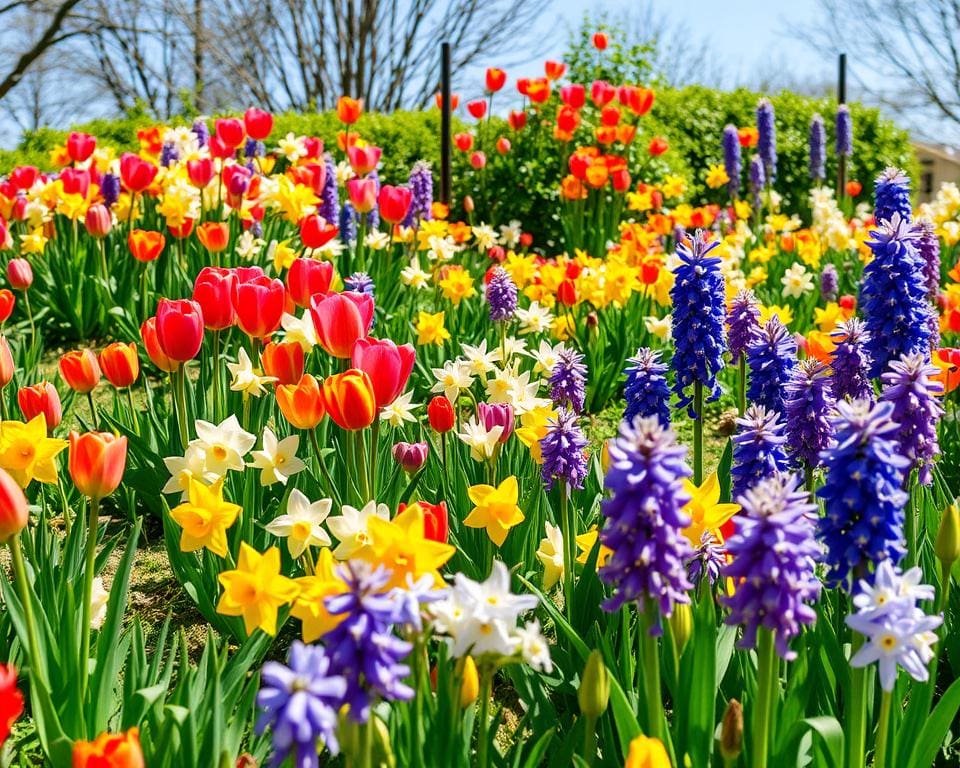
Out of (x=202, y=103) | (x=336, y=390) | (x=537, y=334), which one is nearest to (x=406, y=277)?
(x=537, y=334)

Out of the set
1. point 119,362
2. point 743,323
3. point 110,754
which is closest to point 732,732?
point 110,754

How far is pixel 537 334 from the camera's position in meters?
4.36

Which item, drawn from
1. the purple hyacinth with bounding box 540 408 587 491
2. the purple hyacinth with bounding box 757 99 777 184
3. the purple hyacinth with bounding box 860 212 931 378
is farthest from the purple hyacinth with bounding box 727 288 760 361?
the purple hyacinth with bounding box 757 99 777 184

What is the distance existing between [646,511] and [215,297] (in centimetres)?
175

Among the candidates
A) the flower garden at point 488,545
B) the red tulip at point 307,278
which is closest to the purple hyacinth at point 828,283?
the flower garden at point 488,545

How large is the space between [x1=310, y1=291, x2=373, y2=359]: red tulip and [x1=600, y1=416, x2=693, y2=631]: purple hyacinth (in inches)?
44.1

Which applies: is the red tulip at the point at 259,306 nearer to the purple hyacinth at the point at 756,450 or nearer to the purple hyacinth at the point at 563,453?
the purple hyacinth at the point at 563,453

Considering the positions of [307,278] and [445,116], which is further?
[445,116]

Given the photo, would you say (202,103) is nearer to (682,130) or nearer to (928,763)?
(682,130)

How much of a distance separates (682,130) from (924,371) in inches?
400

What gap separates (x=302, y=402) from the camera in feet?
6.57

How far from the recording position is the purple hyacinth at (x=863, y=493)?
120 cm

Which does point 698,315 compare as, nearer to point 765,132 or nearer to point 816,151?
point 765,132

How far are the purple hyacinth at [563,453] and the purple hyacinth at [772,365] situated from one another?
469mm
